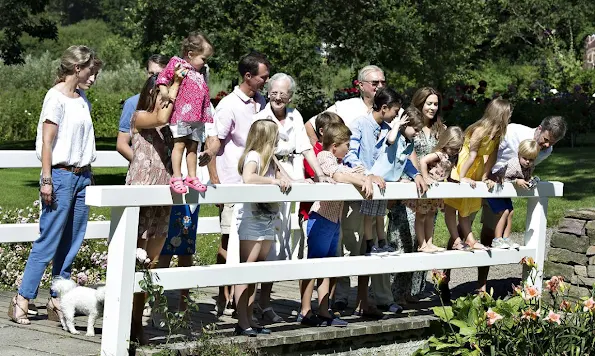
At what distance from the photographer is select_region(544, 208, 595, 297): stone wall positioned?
9359 millimetres

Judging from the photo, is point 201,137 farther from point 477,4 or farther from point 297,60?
point 477,4

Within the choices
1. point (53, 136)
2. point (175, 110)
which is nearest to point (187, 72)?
point (175, 110)

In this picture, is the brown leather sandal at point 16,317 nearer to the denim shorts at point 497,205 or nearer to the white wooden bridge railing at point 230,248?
the white wooden bridge railing at point 230,248

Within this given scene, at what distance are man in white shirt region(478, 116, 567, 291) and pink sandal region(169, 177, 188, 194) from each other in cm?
301

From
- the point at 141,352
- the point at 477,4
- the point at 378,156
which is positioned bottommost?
the point at 141,352

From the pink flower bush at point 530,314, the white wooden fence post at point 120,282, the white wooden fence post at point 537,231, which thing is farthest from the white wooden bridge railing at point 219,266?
the pink flower bush at point 530,314

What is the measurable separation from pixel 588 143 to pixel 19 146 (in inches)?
463

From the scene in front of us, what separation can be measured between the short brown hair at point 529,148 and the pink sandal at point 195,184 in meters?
3.05

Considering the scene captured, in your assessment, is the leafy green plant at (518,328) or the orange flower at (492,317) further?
the leafy green plant at (518,328)

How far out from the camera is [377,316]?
298 inches

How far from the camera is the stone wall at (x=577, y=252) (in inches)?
368

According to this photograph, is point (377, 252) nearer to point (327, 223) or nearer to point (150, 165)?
point (327, 223)

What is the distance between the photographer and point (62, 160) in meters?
6.83

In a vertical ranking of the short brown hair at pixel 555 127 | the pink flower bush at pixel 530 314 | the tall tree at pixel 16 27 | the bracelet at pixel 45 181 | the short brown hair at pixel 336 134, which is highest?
the tall tree at pixel 16 27
